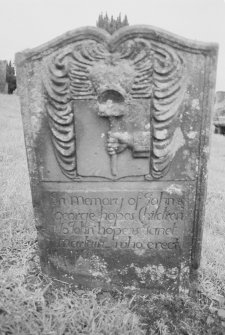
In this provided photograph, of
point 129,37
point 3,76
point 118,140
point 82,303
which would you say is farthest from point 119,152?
point 3,76

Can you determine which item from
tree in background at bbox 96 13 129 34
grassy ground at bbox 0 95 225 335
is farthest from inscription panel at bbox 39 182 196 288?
tree in background at bbox 96 13 129 34

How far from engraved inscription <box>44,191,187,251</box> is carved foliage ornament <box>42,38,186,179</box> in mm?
497

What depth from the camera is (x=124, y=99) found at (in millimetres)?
2725

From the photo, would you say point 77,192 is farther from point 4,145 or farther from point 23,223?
point 4,145

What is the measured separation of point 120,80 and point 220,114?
1360 cm

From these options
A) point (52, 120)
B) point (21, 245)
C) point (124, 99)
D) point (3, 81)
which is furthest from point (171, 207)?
point (3, 81)

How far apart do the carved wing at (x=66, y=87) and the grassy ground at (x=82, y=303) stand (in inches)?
46.1

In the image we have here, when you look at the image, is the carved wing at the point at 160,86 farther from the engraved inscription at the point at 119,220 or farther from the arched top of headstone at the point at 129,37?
the engraved inscription at the point at 119,220

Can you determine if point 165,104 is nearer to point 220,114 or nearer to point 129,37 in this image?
point 129,37

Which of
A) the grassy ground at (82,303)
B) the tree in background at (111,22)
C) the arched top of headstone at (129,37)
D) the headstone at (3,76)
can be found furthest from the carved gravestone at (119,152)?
the tree in background at (111,22)

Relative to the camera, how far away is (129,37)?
103 inches

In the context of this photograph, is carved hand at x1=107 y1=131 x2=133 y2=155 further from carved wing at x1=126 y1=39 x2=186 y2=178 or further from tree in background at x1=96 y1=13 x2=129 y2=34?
tree in background at x1=96 y1=13 x2=129 y2=34

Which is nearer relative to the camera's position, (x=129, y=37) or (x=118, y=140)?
(x=129, y=37)

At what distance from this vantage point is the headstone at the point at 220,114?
15.2m
